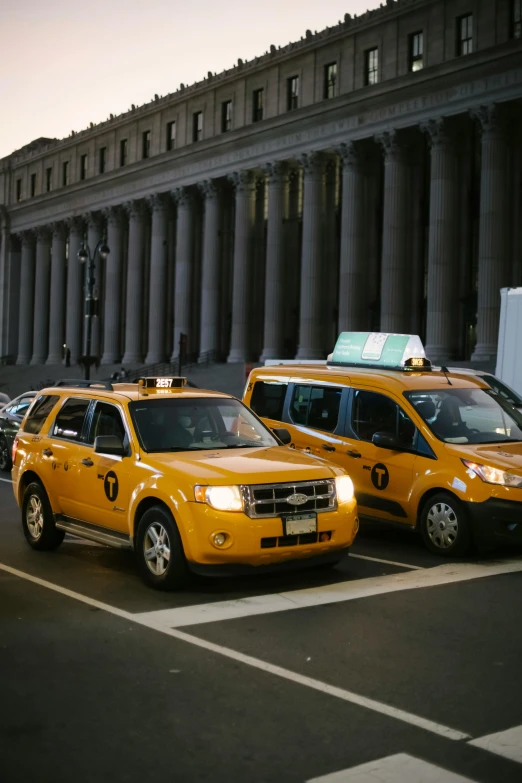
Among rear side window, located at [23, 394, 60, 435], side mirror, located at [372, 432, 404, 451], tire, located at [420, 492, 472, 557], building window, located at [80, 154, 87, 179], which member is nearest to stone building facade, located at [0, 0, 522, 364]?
building window, located at [80, 154, 87, 179]

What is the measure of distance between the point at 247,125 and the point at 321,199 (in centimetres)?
689

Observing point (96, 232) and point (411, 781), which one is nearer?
point (411, 781)

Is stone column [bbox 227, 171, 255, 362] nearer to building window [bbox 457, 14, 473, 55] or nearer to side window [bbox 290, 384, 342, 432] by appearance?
building window [bbox 457, 14, 473, 55]

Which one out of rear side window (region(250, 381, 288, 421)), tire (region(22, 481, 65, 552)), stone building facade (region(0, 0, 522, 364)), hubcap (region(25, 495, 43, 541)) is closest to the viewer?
tire (region(22, 481, 65, 552))

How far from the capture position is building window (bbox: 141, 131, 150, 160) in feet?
202

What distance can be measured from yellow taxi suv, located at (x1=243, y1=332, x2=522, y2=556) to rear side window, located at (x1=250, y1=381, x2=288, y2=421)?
2cm

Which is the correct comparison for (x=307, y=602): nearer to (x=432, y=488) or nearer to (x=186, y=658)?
(x=186, y=658)

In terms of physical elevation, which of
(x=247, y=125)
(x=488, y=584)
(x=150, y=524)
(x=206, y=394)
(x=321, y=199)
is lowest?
(x=488, y=584)

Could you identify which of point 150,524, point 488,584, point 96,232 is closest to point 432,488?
point 488,584

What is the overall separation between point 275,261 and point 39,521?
40.4m

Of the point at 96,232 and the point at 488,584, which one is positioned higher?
the point at 96,232

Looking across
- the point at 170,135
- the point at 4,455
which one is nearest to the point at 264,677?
the point at 4,455

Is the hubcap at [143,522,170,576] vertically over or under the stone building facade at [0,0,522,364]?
under

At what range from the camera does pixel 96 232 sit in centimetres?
6544
